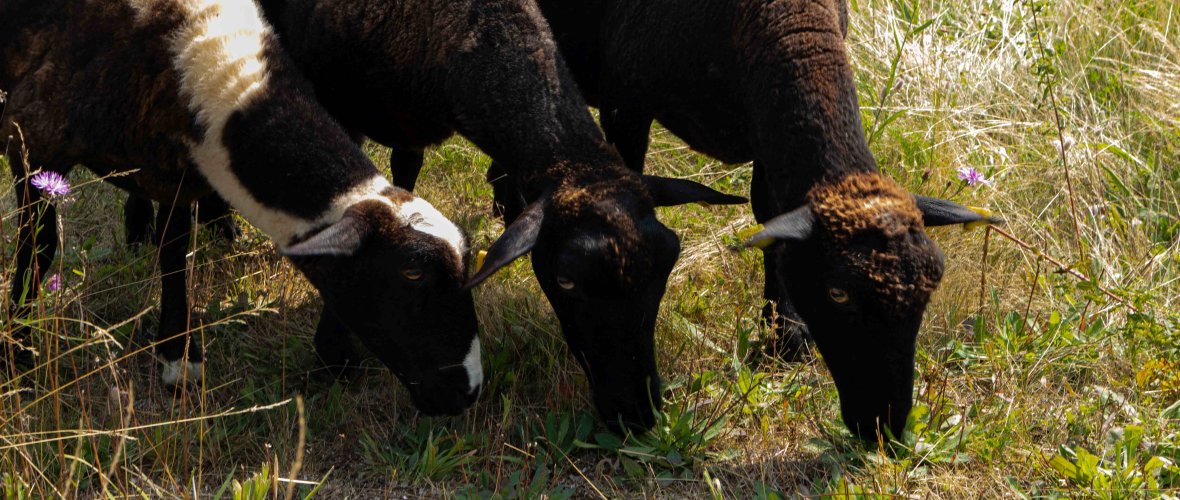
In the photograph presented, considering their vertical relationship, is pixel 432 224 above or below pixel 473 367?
above

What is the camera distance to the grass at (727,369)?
13.6 feet

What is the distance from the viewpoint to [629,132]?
207 inches

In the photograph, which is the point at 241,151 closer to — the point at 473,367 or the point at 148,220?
the point at 473,367

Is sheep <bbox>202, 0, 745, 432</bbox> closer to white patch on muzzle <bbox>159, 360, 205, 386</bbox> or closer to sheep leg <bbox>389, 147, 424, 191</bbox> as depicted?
sheep leg <bbox>389, 147, 424, 191</bbox>

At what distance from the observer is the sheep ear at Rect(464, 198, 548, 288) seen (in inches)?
153

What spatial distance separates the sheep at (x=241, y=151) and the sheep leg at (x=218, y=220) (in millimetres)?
1009

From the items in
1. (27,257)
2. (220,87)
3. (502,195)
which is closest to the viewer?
(220,87)

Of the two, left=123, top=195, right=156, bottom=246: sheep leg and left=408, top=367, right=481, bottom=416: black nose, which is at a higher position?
left=408, top=367, right=481, bottom=416: black nose

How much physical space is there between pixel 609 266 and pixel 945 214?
123cm

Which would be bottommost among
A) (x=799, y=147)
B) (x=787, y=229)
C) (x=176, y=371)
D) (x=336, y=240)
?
(x=176, y=371)

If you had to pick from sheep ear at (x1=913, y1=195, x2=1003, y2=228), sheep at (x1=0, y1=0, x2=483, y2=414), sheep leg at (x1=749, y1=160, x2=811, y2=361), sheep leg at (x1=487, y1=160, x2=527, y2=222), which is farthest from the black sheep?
sheep leg at (x1=749, y1=160, x2=811, y2=361)

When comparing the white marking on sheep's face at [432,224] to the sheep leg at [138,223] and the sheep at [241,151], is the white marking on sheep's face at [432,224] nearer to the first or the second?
the sheep at [241,151]

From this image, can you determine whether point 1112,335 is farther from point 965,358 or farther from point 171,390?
point 171,390

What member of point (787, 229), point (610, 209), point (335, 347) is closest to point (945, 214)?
point (787, 229)
